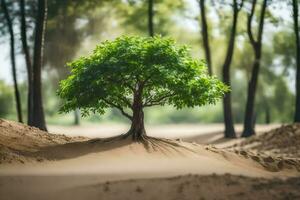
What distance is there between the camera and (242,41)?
4547 centimetres

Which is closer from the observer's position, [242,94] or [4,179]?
[4,179]

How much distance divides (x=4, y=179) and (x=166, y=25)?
109 ft

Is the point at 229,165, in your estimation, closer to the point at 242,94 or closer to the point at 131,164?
the point at 131,164

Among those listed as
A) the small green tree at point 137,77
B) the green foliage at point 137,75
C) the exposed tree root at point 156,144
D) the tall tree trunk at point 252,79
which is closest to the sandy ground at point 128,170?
the exposed tree root at point 156,144

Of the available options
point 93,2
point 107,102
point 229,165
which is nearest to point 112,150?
point 107,102

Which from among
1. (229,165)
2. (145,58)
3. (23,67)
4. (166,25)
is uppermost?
(166,25)

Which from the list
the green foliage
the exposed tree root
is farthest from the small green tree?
the exposed tree root

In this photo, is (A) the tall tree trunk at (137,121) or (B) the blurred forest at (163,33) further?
(B) the blurred forest at (163,33)

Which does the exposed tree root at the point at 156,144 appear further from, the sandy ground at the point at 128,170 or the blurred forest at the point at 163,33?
→ the blurred forest at the point at 163,33

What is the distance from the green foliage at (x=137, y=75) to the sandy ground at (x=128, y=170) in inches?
58.6

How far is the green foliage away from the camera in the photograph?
659 inches

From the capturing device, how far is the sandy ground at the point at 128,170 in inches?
444

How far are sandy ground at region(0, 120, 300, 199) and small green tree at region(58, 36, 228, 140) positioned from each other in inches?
54.2

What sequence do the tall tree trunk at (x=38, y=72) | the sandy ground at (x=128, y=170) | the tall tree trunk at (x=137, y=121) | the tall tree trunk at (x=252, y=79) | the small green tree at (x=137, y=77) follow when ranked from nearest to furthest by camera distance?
1. the sandy ground at (x=128, y=170)
2. the small green tree at (x=137, y=77)
3. the tall tree trunk at (x=137, y=121)
4. the tall tree trunk at (x=38, y=72)
5. the tall tree trunk at (x=252, y=79)
